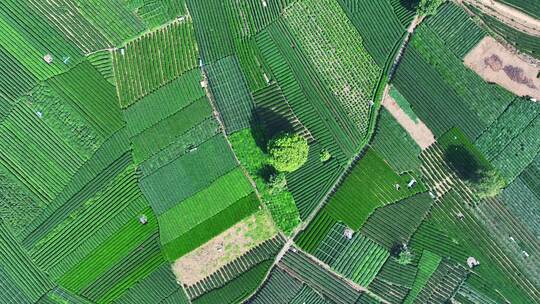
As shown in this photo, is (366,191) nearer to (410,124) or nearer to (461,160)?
(410,124)

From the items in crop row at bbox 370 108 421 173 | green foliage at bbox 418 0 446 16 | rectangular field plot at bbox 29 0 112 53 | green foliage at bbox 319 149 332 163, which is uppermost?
green foliage at bbox 418 0 446 16

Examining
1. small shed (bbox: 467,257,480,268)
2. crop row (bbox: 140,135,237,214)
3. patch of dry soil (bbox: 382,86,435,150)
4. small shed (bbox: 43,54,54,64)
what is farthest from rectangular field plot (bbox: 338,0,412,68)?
small shed (bbox: 43,54,54,64)

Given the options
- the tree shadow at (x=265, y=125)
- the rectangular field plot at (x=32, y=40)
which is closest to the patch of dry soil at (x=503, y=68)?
the tree shadow at (x=265, y=125)

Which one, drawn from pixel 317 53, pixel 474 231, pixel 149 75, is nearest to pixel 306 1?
pixel 317 53

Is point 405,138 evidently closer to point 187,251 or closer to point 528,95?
point 528,95

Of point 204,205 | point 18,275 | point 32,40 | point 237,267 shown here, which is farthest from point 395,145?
point 18,275

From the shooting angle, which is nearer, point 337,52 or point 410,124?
point 337,52

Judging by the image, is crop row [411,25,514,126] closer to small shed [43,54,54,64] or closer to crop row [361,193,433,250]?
crop row [361,193,433,250]

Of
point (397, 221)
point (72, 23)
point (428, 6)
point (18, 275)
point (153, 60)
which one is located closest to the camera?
point (18, 275)
